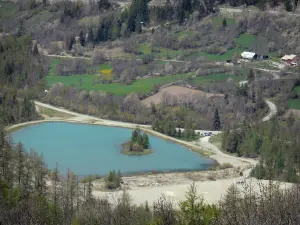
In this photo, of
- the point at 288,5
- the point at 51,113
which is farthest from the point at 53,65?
the point at 288,5

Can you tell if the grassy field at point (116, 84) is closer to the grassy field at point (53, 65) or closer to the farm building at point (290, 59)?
the grassy field at point (53, 65)

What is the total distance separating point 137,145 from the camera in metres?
52.7

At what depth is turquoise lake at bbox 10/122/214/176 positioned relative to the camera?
48594 mm

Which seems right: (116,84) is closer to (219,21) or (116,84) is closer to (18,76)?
(18,76)

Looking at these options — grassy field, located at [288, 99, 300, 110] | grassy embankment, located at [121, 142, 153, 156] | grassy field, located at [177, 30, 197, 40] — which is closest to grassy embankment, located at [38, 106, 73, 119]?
grassy embankment, located at [121, 142, 153, 156]

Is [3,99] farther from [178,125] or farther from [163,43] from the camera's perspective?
[163,43]

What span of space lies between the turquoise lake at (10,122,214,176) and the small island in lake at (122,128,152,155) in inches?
19.5

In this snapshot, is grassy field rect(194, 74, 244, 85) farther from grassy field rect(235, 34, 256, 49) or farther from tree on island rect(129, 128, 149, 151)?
tree on island rect(129, 128, 149, 151)

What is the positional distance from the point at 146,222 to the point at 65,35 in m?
62.5

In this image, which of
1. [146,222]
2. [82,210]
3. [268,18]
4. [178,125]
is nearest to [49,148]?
[178,125]

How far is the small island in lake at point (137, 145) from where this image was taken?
172 feet

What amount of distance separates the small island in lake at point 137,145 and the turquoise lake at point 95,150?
495 mm

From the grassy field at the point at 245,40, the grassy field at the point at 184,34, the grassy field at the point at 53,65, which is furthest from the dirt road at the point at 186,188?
the grassy field at the point at 184,34

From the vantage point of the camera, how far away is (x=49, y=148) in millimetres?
52469
